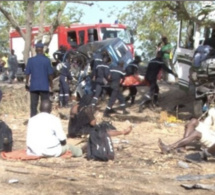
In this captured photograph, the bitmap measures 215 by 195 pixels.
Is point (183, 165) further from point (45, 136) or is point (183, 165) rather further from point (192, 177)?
point (45, 136)

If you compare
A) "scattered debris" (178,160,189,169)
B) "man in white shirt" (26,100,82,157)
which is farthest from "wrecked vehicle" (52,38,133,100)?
"scattered debris" (178,160,189,169)

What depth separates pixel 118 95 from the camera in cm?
1354

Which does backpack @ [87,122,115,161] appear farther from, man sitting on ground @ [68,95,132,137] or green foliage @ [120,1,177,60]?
green foliage @ [120,1,177,60]

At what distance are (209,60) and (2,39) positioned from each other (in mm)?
33362

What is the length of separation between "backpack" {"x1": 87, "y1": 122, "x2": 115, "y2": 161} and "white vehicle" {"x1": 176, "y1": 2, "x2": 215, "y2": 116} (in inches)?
154

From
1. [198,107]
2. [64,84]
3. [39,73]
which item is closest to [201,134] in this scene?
[39,73]

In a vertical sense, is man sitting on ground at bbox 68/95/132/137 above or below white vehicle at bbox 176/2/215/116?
below

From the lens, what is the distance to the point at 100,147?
7.82 m

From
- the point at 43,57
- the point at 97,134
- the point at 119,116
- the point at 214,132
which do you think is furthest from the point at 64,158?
the point at 119,116

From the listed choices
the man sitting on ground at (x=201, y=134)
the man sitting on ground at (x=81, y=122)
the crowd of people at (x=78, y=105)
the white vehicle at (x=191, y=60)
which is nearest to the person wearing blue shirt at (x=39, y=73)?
the crowd of people at (x=78, y=105)

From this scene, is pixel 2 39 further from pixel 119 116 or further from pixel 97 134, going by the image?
pixel 97 134

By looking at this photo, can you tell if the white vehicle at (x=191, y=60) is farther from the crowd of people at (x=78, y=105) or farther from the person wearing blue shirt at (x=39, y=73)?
the person wearing blue shirt at (x=39, y=73)

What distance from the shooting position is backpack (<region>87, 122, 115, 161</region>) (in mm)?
7781

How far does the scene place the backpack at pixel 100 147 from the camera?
7.78 meters
